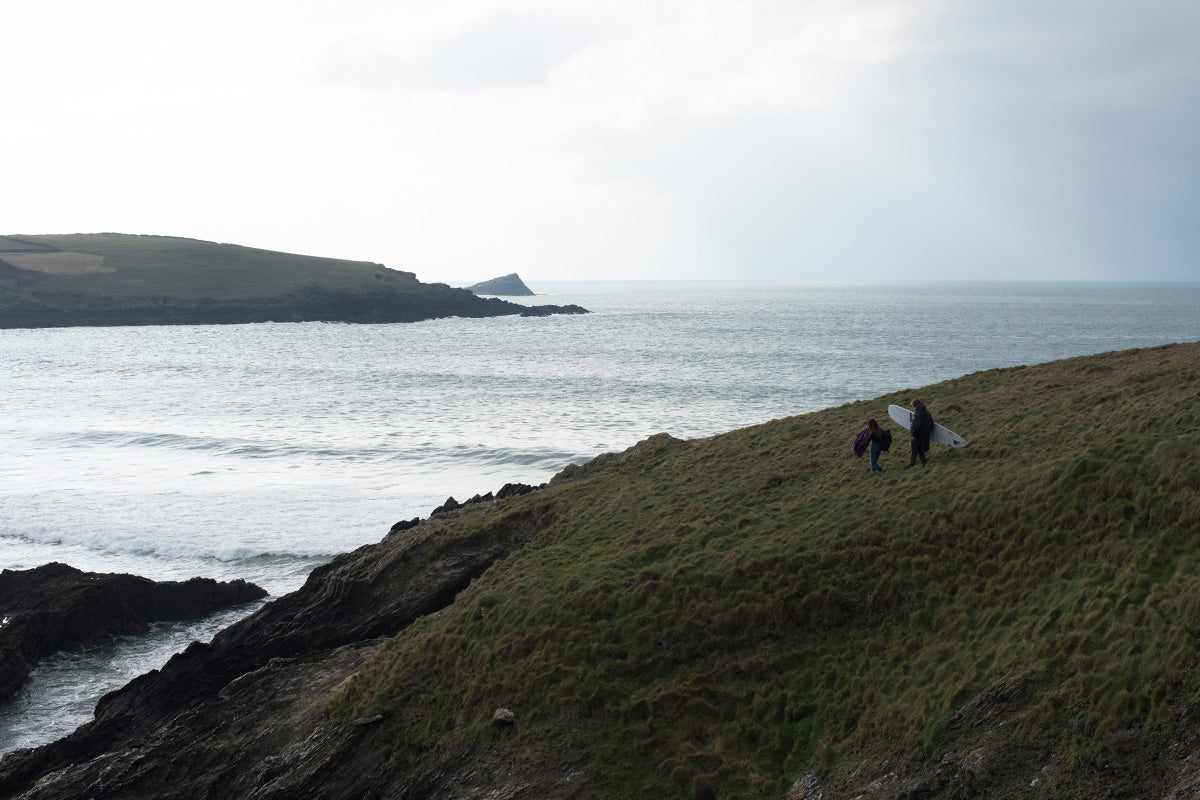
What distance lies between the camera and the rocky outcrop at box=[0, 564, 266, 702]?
71.6 ft

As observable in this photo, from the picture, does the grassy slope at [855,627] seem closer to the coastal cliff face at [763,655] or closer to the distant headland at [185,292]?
the coastal cliff face at [763,655]

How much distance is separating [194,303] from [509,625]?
17007cm

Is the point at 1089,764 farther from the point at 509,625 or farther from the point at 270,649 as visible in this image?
the point at 270,649

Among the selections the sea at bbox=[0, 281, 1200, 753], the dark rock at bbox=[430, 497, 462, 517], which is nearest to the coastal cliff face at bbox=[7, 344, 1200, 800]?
the dark rock at bbox=[430, 497, 462, 517]

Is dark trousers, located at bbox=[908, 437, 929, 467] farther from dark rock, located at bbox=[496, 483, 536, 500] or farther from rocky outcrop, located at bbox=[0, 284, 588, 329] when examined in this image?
rocky outcrop, located at bbox=[0, 284, 588, 329]

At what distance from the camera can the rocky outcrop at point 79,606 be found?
71.6ft

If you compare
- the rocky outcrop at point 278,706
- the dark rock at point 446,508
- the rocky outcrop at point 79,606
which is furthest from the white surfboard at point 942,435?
the rocky outcrop at point 79,606

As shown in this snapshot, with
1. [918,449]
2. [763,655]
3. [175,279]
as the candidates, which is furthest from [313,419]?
[175,279]

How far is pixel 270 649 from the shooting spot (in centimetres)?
1988

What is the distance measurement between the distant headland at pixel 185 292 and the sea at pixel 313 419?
1951cm

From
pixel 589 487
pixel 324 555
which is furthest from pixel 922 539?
pixel 324 555

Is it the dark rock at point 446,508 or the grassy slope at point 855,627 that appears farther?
the dark rock at point 446,508

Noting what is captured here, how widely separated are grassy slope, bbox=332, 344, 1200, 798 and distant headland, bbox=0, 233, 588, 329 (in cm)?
15873

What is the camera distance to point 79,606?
2339cm
